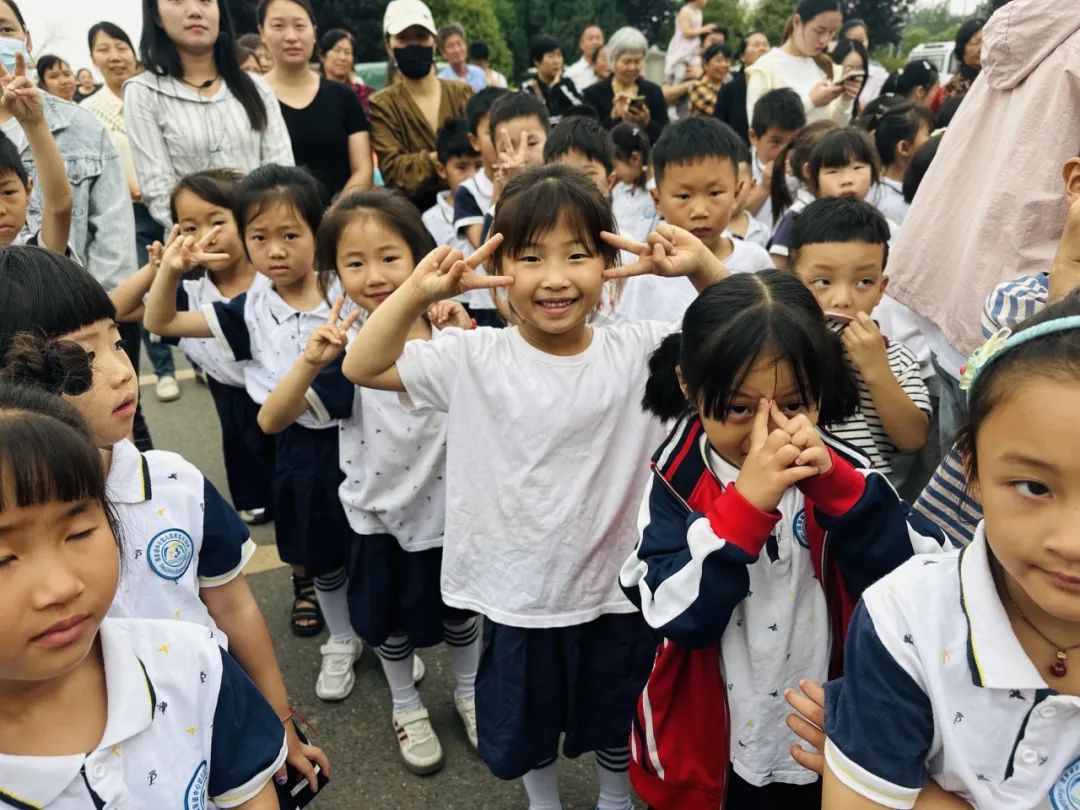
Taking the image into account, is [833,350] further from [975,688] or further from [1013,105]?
[1013,105]

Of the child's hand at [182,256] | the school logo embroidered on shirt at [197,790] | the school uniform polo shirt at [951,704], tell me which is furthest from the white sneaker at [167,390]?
the school uniform polo shirt at [951,704]

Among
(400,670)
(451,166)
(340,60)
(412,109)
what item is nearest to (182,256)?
(400,670)

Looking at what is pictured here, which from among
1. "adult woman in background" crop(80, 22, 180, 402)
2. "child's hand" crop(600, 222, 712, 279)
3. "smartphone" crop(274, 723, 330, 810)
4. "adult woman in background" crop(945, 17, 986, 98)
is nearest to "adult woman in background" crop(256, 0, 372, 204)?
"adult woman in background" crop(80, 22, 180, 402)

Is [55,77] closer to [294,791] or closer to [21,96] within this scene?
[21,96]

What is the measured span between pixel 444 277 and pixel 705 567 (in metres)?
0.76

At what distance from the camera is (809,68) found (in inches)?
181

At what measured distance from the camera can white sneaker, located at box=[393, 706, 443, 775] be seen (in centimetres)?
220

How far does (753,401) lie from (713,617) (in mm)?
340

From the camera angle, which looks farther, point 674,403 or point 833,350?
point 674,403

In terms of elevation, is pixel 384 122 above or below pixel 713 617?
above

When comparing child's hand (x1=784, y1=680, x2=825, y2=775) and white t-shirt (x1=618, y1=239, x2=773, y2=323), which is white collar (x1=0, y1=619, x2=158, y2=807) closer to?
child's hand (x1=784, y1=680, x2=825, y2=775)

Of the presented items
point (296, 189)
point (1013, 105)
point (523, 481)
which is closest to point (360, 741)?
point (523, 481)

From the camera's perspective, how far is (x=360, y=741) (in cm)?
235

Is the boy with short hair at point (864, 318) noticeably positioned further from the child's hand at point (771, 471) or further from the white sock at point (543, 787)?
the white sock at point (543, 787)
